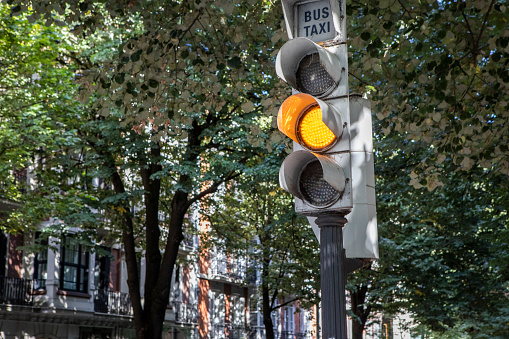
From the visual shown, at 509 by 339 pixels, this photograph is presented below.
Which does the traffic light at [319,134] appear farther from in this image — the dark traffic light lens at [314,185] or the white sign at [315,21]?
the white sign at [315,21]

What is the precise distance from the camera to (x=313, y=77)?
15.0ft

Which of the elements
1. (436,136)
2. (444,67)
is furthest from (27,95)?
(444,67)

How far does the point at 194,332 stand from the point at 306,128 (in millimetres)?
40307

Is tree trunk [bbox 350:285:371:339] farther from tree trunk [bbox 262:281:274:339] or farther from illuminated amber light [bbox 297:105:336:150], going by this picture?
illuminated amber light [bbox 297:105:336:150]

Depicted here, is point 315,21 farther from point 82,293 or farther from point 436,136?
point 82,293

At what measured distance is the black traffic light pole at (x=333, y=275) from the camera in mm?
4016

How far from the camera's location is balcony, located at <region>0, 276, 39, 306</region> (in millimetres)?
26500

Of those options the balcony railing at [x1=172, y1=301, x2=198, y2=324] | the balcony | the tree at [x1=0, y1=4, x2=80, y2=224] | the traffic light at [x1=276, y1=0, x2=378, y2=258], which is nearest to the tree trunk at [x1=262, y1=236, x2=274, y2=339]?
the balcony railing at [x1=172, y1=301, x2=198, y2=324]

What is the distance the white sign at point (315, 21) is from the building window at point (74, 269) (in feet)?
86.4

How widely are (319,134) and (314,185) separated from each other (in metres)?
0.32

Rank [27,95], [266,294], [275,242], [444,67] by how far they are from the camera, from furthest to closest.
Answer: [266,294] → [275,242] → [27,95] → [444,67]

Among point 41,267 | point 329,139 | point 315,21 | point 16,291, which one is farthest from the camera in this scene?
point 41,267

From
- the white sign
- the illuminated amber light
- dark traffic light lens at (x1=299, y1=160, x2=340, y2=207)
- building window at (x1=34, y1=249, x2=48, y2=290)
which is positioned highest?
building window at (x1=34, y1=249, x2=48, y2=290)

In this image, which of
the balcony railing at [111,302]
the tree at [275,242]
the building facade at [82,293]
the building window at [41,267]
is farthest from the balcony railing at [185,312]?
the building window at [41,267]
